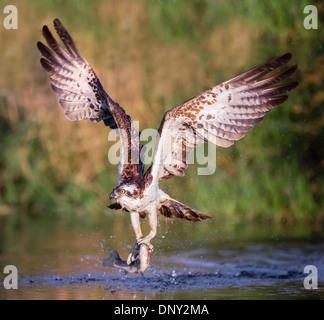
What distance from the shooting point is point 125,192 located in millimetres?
8461

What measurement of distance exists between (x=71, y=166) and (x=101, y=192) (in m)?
0.76

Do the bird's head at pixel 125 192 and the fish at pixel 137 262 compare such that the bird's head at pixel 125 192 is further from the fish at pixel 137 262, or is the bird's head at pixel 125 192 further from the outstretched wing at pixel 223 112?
the fish at pixel 137 262

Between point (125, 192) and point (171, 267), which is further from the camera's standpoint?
point (171, 267)

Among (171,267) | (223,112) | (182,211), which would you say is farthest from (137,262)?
(223,112)

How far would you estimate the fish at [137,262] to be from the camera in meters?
8.59

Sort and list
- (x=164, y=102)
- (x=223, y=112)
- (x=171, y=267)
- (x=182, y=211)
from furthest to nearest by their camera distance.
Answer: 1. (x=164, y=102)
2. (x=171, y=267)
3. (x=182, y=211)
4. (x=223, y=112)

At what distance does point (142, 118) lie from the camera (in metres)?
14.4

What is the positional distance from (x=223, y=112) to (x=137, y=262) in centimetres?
178

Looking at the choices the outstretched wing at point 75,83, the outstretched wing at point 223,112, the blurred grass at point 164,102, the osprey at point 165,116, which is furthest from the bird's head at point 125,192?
the blurred grass at point 164,102

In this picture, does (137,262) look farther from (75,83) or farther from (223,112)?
(75,83)

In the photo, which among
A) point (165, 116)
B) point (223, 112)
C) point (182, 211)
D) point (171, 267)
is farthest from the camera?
point (171, 267)

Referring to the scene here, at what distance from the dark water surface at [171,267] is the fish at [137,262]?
0.73ft

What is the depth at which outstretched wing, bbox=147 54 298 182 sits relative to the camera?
336 inches

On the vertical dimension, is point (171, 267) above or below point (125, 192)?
below
